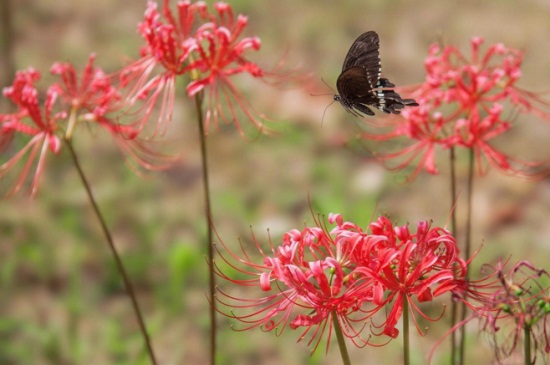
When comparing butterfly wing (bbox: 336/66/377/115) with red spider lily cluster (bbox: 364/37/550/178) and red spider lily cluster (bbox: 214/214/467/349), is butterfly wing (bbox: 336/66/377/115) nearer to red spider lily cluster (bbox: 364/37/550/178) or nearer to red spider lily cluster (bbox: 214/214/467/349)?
red spider lily cluster (bbox: 364/37/550/178)

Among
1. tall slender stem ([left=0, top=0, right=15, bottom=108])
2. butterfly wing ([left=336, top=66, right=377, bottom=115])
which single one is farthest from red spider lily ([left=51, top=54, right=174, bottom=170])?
tall slender stem ([left=0, top=0, right=15, bottom=108])

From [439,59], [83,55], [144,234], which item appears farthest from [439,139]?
[83,55]

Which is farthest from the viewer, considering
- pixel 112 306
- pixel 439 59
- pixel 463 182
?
pixel 463 182

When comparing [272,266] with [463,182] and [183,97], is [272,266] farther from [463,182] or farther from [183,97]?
[183,97]

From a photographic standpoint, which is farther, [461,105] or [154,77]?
[461,105]

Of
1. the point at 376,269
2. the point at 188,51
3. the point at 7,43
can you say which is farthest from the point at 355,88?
the point at 7,43

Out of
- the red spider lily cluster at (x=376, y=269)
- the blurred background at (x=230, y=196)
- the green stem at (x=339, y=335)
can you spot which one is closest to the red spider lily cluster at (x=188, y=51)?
the red spider lily cluster at (x=376, y=269)

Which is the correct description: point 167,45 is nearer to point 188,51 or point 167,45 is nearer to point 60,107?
point 188,51
